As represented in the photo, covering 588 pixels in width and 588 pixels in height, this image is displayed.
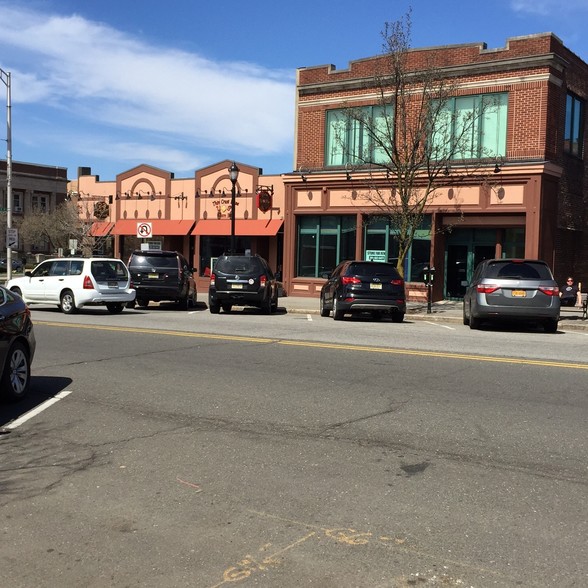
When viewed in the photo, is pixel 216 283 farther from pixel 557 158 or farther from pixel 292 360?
pixel 557 158

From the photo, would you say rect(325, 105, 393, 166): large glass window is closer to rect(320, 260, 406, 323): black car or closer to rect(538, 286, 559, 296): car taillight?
rect(320, 260, 406, 323): black car

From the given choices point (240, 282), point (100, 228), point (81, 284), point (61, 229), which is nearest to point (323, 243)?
point (240, 282)

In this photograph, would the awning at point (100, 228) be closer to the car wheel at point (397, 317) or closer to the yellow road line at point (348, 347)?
the yellow road line at point (348, 347)

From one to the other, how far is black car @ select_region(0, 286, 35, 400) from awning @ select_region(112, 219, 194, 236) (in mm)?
23962

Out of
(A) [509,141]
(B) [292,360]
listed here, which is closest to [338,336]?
(B) [292,360]

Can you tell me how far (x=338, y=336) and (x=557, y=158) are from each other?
13737 millimetres

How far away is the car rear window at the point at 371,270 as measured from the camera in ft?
57.4

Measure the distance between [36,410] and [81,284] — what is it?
1218 cm

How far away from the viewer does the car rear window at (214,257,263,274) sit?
19328 millimetres

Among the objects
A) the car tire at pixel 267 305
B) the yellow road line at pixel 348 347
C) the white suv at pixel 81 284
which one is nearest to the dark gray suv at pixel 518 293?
the yellow road line at pixel 348 347

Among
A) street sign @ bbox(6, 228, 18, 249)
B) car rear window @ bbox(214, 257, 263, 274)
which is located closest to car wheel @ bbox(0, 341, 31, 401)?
car rear window @ bbox(214, 257, 263, 274)

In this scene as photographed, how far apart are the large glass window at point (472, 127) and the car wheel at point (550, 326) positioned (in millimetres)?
8528

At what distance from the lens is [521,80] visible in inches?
886

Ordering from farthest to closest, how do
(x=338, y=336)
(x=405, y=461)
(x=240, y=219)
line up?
1. (x=240, y=219)
2. (x=338, y=336)
3. (x=405, y=461)
